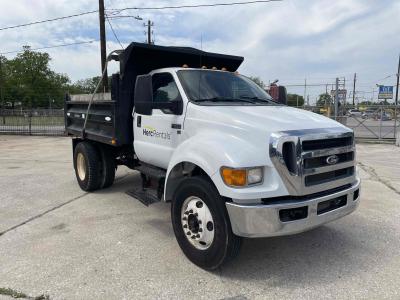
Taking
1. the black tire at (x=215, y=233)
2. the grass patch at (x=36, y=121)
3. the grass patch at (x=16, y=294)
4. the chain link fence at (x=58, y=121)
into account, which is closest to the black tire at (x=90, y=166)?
the black tire at (x=215, y=233)

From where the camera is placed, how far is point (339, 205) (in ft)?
13.4

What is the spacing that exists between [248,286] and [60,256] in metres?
2.15

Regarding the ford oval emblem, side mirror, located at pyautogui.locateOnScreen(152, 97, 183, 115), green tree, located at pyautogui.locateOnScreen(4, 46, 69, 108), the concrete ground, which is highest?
green tree, located at pyautogui.locateOnScreen(4, 46, 69, 108)

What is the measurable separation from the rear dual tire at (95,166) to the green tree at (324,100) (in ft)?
54.0

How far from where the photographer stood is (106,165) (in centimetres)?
731

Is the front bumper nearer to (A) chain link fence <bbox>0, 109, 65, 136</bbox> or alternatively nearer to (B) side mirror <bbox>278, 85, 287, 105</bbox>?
(B) side mirror <bbox>278, 85, 287, 105</bbox>

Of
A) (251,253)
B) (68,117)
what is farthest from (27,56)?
(251,253)

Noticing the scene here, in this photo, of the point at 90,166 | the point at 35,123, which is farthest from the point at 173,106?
the point at 35,123

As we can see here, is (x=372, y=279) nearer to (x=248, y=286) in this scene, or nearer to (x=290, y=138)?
(x=248, y=286)

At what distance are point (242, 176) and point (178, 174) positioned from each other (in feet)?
3.87

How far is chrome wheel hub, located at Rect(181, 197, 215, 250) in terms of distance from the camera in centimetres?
394

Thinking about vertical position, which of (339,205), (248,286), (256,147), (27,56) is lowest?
(248,286)

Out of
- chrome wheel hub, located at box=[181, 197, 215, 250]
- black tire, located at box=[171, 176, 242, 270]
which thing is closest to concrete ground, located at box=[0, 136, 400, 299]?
black tire, located at box=[171, 176, 242, 270]

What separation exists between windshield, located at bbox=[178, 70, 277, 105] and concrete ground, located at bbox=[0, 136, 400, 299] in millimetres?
1820
